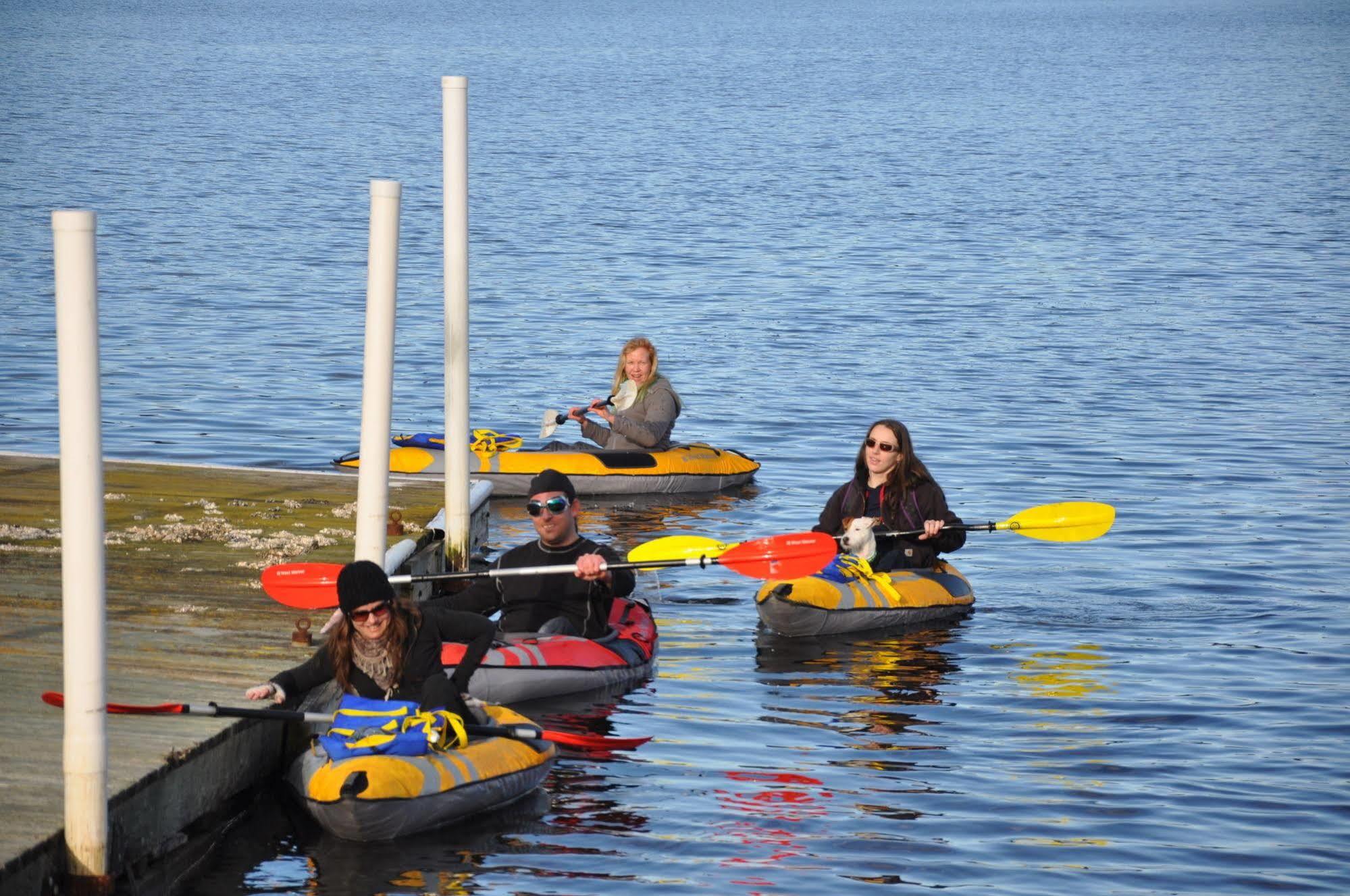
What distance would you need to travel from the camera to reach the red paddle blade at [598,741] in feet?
33.1

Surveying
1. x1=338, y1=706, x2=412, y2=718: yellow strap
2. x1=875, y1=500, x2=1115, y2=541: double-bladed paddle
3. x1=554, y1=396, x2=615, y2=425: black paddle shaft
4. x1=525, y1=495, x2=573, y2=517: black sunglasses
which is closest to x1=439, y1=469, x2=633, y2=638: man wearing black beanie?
x1=525, y1=495, x2=573, y2=517: black sunglasses

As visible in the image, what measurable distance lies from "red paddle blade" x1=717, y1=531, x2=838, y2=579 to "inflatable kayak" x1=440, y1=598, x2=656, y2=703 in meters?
0.75

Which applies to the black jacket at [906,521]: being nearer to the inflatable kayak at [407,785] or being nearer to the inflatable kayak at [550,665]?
the inflatable kayak at [550,665]

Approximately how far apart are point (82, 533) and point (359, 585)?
174 cm

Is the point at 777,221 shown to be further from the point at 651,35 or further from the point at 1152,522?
the point at 651,35

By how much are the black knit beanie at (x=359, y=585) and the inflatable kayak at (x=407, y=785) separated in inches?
26.1

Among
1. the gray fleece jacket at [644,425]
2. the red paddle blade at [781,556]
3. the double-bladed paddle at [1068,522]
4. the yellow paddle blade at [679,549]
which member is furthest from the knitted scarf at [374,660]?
the gray fleece jacket at [644,425]

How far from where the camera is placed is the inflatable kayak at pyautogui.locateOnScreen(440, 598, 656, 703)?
34.2 ft

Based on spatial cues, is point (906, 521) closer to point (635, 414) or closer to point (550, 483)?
point (550, 483)

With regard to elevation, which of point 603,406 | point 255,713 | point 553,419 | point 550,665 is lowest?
point 550,665

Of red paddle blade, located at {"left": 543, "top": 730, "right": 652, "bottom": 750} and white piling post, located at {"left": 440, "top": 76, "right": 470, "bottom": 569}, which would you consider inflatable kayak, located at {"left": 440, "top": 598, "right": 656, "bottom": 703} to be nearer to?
red paddle blade, located at {"left": 543, "top": 730, "right": 652, "bottom": 750}

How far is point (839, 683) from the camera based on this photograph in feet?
38.6

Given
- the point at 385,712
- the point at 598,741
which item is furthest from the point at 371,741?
the point at 598,741

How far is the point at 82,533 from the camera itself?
684 cm
